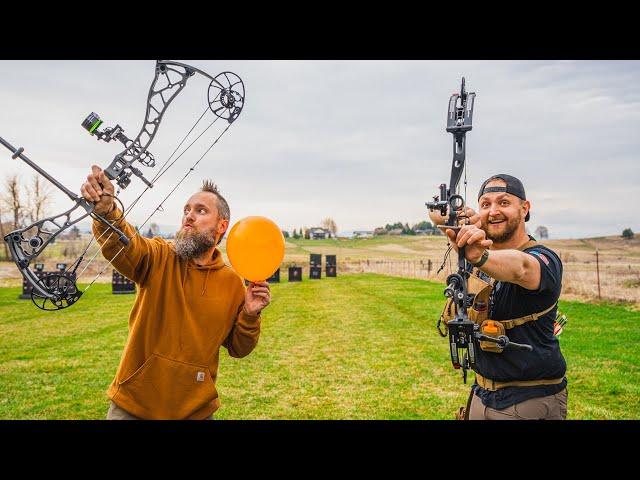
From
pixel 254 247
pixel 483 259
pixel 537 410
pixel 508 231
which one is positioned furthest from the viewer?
pixel 254 247

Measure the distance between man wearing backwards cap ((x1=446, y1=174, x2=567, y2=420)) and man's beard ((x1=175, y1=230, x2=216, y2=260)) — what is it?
1.66 metres

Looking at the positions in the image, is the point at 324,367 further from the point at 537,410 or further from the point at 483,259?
the point at 483,259

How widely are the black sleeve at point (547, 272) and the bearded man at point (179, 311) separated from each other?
1.60 meters

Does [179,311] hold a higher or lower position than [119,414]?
higher

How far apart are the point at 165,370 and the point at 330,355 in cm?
808

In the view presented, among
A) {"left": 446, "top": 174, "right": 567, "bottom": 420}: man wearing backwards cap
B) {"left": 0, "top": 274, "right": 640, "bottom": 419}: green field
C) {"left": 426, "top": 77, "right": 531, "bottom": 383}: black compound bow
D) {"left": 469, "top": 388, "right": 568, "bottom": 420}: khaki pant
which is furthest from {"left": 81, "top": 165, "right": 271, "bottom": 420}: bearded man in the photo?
{"left": 0, "top": 274, "right": 640, "bottom": 419}: green field

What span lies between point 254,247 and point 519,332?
5.50 feet

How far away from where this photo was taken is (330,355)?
1066 cm

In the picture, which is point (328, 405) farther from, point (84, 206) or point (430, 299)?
point (430, 299)

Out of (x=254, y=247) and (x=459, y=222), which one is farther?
(x=254, y=247)

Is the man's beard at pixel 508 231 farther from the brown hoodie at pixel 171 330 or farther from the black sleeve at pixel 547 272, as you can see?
the brown hoodie at pixel 171 330

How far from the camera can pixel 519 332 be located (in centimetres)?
276

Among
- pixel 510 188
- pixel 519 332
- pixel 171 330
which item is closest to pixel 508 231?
pixel 510 188
